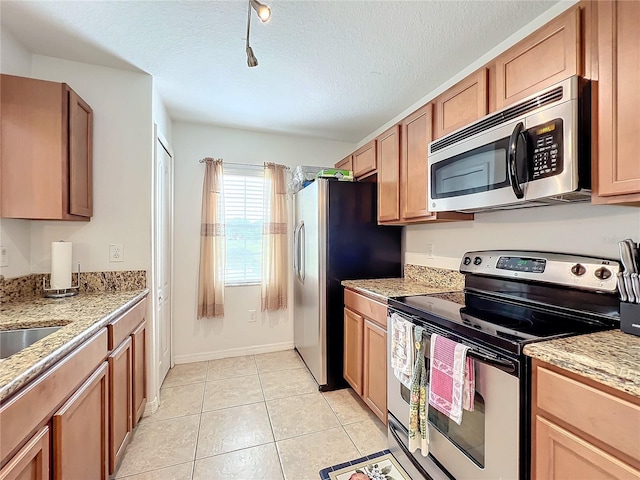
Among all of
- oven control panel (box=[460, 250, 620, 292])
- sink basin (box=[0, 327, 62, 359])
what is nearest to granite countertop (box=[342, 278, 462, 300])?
oven control panel (box=[460, 250, 620, 292])

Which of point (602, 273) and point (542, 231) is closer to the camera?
point (602, 273)

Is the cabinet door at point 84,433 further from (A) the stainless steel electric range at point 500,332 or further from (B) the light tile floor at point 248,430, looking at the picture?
(A) the stainless steel electric range at point 500,332

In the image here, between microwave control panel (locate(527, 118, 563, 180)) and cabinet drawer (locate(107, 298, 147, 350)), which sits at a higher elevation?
microwave control panel (locate(527, 118, 563, 180))

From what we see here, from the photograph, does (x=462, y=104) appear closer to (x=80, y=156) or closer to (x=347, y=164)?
(x=347, y=164)

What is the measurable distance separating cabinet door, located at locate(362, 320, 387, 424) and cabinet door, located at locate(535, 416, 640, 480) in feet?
3.21

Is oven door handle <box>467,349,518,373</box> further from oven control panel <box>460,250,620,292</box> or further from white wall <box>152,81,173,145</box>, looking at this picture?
white wall <box>152,81,173,145</box>

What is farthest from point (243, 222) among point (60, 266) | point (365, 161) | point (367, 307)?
point (367, 307)

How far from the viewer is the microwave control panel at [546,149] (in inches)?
45.3

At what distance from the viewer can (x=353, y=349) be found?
7.63ft

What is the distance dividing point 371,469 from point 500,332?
113 centimetres

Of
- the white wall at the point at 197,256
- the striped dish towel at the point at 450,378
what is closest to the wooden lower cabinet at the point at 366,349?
the striped dish towel at the point at 450,378

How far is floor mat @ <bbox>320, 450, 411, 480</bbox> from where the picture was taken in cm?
157

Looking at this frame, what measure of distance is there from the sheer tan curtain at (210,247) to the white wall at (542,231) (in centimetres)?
204

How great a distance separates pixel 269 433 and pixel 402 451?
0.85 m
